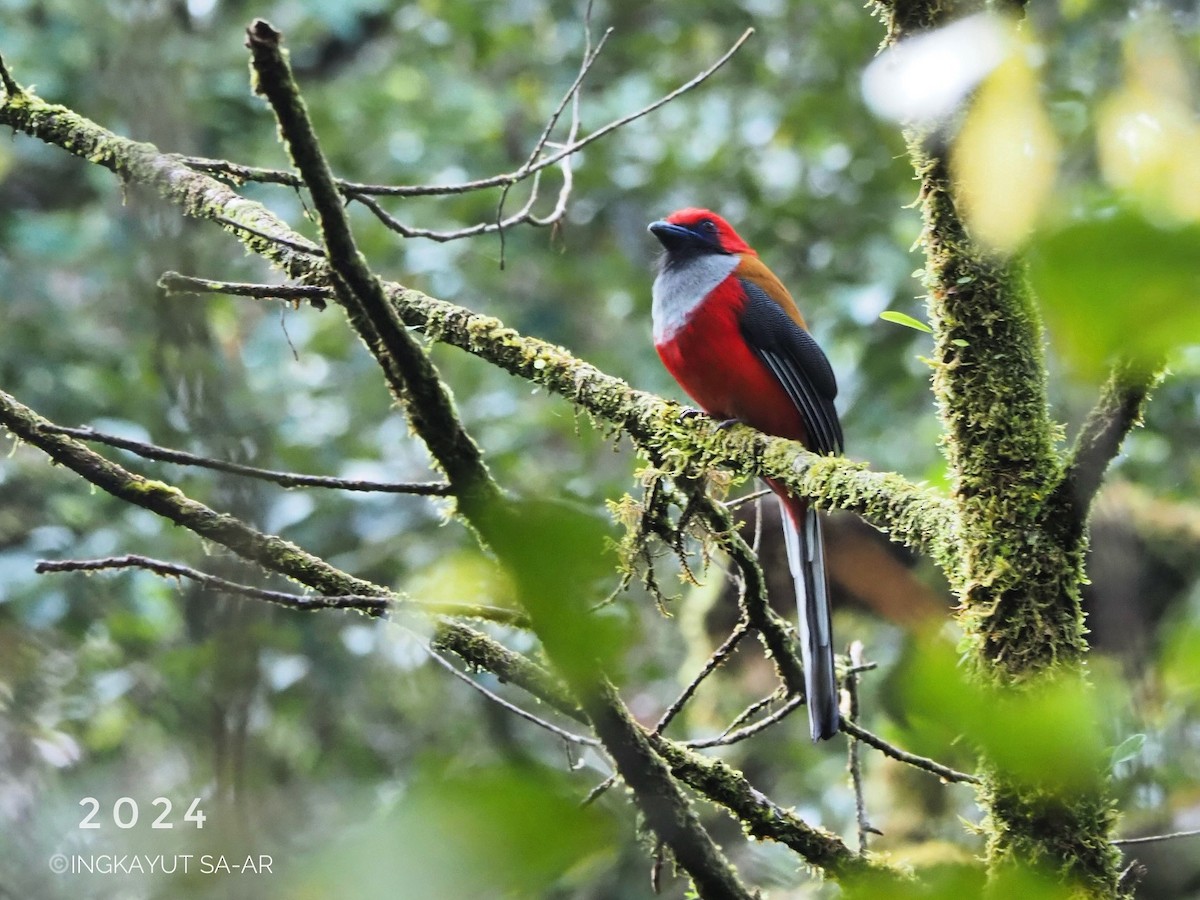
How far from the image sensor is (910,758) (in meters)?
2.35

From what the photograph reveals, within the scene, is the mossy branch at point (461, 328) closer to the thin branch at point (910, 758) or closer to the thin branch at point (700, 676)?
the thin branch at point (700, 676)

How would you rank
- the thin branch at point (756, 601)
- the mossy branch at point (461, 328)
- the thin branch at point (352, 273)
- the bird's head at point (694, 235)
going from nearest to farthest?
the thin branch at point (352, 273), the thin branch at point (756, 601), the mossy branch at point (461, 328), the bird's head at point (694, 235)

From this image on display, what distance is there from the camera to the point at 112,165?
3.18 m

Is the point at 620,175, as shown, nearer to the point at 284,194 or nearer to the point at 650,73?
the point at 650,73

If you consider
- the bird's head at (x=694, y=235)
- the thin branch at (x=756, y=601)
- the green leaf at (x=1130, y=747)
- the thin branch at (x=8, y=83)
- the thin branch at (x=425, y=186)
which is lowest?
the green leaf at (x=1130, y=747)

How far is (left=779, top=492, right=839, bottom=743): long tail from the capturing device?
266 cm

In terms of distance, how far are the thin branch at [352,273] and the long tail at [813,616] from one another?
5.40ft

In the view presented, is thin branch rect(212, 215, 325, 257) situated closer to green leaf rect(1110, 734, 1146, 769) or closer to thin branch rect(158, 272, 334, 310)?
thin branch rect(158, 272, 334, 310)

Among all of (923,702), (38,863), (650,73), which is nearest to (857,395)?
(650,73)

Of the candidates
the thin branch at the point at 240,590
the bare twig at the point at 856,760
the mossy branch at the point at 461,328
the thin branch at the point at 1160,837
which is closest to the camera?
the thin branch at the point at 1160,837

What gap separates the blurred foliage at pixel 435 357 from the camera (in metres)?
2.46

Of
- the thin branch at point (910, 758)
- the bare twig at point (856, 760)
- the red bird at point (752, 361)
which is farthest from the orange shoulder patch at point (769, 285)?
the thin branch at point (910, 758)

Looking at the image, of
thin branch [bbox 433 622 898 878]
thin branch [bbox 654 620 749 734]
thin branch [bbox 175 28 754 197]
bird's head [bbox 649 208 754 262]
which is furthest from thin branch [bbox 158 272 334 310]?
bird's head [bbox 649 208 754 262]

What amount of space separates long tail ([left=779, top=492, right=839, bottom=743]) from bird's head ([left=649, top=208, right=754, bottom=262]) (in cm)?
141
